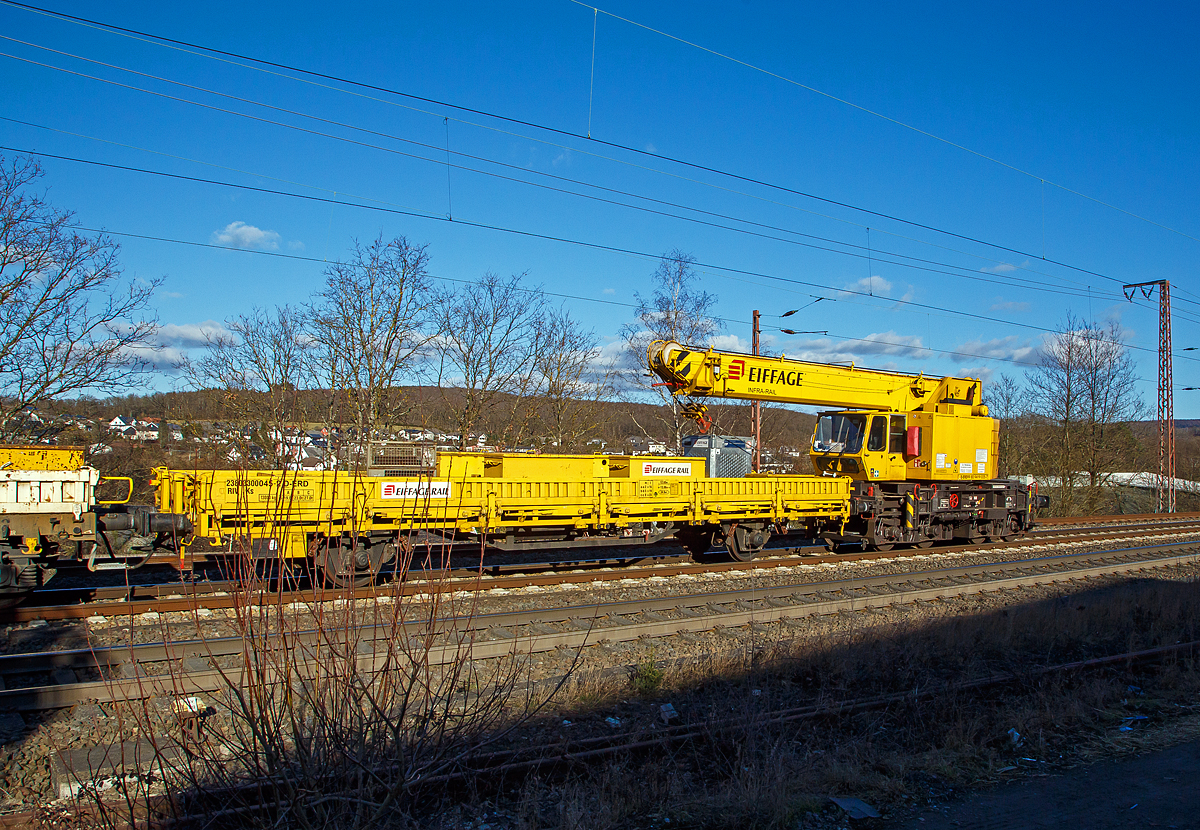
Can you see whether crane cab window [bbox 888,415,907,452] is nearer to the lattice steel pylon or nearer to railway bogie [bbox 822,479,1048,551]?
railway bogie [bbox 822,479,1048,551]

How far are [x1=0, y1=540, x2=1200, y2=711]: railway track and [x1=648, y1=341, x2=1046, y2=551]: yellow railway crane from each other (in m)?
1.82

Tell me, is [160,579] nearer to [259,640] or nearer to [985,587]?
[259,640]

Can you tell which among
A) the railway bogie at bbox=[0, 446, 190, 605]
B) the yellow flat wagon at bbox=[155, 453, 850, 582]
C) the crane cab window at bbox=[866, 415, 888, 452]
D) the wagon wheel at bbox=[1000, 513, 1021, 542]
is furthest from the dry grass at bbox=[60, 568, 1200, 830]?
the wagon wheel at bbox=[1000, 513, 1021, 542]

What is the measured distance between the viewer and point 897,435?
1560 centimetres

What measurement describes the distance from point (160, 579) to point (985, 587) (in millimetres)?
13355

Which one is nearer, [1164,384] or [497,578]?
[497,578]

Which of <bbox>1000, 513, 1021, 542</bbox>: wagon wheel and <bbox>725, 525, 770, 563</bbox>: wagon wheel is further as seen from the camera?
<bbox>1000, 513, 1021, 542</bbox>: wagon wheel

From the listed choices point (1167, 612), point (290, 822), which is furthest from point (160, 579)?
point (1167, 612)

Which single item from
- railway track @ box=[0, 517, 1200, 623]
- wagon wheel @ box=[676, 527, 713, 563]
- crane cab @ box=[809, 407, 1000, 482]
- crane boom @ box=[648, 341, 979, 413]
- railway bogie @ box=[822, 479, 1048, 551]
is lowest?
railway track @ box=[0, 517, 1200, 623]

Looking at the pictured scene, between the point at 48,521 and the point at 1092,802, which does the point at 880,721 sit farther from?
the point at 48,521

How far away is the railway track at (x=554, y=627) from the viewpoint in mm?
6070

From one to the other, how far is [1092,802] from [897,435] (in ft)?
36.7

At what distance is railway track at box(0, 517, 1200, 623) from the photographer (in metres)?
8.94

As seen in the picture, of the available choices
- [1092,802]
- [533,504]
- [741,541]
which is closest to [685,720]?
[1092,802]
